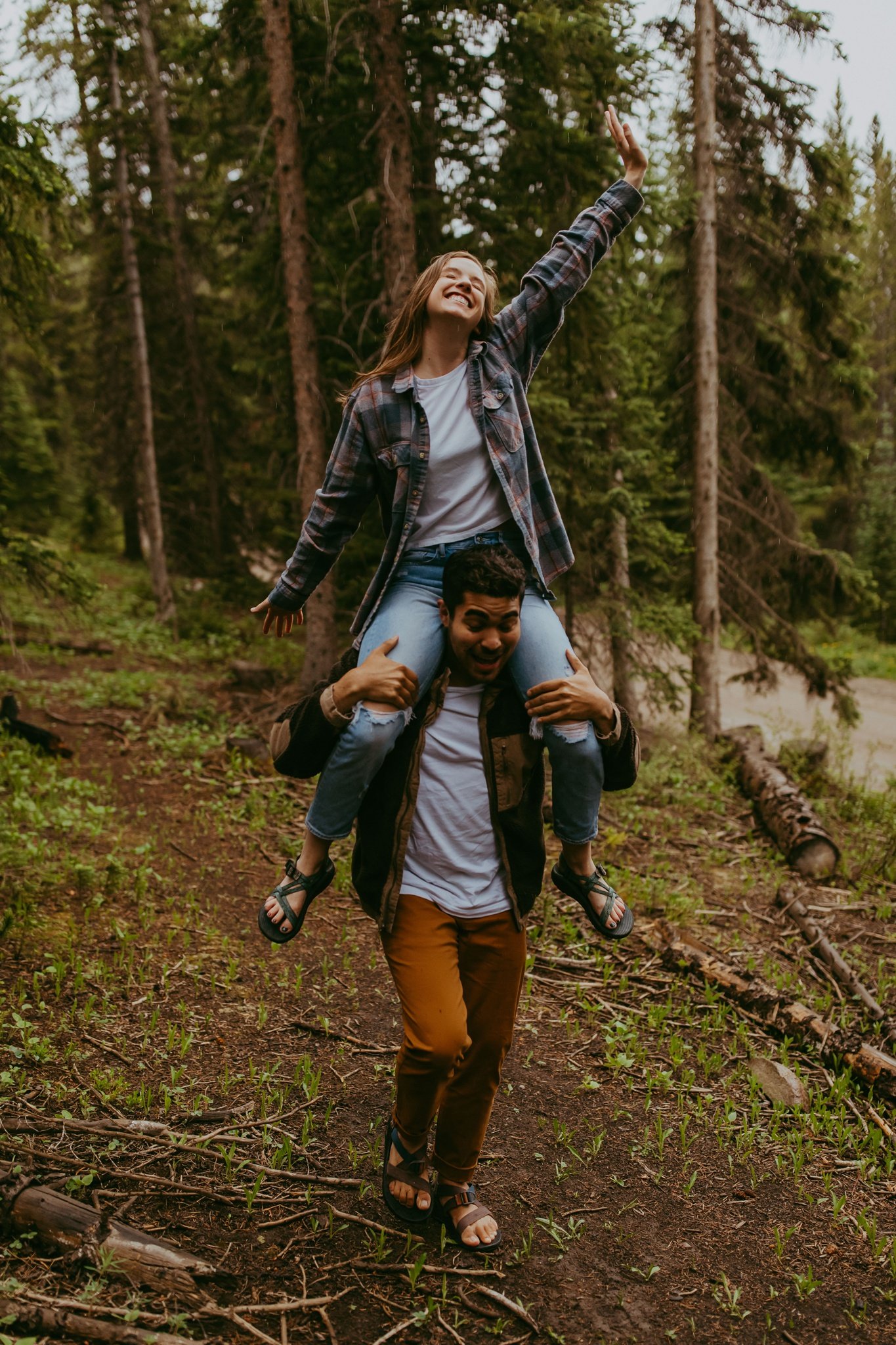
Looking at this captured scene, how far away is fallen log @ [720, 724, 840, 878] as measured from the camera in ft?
28.2

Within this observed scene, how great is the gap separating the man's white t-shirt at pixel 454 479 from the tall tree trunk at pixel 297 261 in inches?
269

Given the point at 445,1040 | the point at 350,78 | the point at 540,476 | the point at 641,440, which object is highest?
the point at 350,78

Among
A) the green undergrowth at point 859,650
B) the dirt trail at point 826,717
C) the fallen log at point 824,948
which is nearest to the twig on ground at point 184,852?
the fallen log at point 824,948

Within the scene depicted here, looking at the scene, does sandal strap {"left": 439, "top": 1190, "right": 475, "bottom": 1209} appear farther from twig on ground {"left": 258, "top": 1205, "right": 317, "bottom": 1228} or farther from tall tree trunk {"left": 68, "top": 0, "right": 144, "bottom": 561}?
tall tree trunk {"left": 68, "top": 0, "right": 144, "bottom": 561}

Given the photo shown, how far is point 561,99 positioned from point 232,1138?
394 inches

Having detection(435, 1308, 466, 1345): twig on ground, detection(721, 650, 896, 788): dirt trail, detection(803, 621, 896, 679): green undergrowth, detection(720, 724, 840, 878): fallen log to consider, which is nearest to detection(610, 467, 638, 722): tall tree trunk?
detection(720, 724, 840, 878): fallen log

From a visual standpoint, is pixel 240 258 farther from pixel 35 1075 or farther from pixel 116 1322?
pixel 116 1322

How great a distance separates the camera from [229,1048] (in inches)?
189

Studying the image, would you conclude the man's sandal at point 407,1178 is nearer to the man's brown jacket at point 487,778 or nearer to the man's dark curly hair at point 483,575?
the man's brown jacket at point 487,778

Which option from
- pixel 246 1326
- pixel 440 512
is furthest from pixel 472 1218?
pixel 440 512

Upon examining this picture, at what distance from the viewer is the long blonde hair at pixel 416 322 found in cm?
333

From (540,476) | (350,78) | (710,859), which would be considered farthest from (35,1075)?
(350,78)

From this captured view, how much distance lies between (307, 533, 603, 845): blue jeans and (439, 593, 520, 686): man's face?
80mm

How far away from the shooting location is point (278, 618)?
3.69 m
